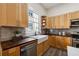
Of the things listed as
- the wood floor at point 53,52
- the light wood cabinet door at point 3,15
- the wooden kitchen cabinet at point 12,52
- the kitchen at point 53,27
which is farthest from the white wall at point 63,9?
the wooden kitchen cabinet at point 12,52

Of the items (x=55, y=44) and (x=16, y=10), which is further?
(x=55, y=44)

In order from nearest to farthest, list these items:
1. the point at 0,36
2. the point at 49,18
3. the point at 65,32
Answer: the point at 0,36 < the point at 49,18 < the point at 65,32

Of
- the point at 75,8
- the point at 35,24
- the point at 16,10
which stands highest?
the point at 75,8

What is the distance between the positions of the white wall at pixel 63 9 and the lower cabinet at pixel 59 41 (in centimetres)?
70

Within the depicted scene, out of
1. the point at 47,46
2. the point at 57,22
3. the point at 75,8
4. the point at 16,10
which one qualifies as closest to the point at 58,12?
the point at 57,22

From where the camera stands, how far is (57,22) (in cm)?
316

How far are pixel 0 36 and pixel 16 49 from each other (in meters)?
0.50

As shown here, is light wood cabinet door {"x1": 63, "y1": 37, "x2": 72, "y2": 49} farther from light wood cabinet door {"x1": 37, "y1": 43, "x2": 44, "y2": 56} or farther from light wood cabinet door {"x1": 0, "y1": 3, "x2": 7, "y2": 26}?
light wood cabinet door {"x1": 0, "y1": 3, "x2": 7, "y2": 26}

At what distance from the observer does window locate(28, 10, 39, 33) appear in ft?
9.50

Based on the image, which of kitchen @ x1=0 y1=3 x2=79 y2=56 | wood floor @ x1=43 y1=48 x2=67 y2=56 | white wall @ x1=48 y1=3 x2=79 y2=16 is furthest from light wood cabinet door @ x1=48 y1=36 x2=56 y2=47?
white wall @ x1=48 y1=3 x2=79 y2=16

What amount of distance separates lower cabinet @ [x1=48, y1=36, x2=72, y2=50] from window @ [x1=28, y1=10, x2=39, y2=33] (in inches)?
20.0

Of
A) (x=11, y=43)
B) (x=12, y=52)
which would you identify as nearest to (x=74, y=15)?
(x=11, y=43)

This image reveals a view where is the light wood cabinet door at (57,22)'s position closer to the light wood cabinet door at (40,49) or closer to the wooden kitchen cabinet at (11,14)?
the light wood cabinet door at (40,49)

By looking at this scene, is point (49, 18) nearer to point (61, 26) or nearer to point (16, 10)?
point (61, 26)
